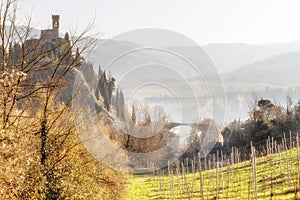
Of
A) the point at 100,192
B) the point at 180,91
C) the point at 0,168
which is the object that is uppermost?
the point at 180,91

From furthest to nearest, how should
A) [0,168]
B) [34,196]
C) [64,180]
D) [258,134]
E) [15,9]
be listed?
[258,134]
[64,180]
[34,196]
[15,9]
[0,168]

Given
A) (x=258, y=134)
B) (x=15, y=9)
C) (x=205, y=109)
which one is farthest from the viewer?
(x=258, y=134)

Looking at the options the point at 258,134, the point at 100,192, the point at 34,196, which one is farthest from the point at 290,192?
the point at 258,134

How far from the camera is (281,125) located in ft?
183

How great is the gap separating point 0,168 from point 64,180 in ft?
19.2

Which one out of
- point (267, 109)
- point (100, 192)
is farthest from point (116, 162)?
point (267, 109)

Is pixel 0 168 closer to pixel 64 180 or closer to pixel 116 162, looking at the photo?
pixel 64 180

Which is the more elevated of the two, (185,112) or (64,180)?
(185,112)

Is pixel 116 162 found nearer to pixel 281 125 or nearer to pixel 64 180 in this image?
pixel 64 180

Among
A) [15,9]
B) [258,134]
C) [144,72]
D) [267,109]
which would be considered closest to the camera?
[15,9]

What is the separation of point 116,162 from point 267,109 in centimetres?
4152

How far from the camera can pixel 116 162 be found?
29.3 meters

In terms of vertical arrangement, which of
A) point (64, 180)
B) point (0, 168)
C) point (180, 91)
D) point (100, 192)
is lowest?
point (100, 192)

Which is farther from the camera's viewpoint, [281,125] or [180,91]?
[281,125]
